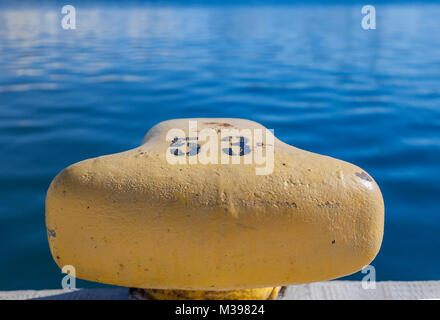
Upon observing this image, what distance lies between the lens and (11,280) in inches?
93.7

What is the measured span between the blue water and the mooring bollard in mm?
1020

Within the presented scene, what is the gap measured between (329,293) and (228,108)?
399 centimetres

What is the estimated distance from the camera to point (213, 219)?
4.66ft

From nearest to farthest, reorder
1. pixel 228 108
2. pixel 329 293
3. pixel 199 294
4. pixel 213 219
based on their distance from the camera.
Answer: pixel 213 219
pixel 199 294
pixel 329 293
pixel 228 108

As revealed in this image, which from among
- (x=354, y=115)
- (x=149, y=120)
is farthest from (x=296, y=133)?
(x=149, y=120)

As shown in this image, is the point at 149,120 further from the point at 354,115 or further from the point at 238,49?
the point at 238,49

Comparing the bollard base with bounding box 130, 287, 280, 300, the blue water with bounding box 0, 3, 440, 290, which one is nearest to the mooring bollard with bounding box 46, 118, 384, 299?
the bollard base with bounding box 130, 287, 280, 300

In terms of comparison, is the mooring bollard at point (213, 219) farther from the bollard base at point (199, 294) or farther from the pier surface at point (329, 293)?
the pier surface at point (329, 293)

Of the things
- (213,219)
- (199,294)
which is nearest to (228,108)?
(199,294)

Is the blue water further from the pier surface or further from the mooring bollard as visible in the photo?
the mooring bollard

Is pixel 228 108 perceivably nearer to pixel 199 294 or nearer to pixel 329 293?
pixel 329 293

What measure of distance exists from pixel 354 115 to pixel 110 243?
4.43 meters

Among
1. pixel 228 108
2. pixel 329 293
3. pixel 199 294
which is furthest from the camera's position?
pixel 228 108

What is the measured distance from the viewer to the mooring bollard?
1430 millimetres
